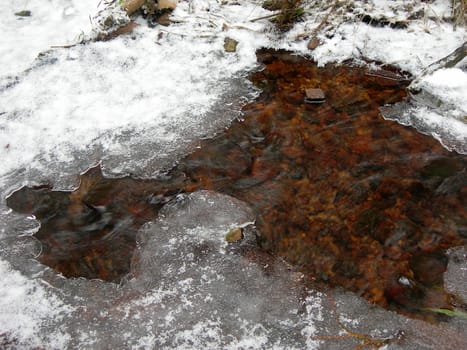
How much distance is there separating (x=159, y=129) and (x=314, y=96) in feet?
3.73

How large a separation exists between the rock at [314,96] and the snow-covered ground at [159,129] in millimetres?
431

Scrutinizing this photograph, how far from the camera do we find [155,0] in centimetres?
376

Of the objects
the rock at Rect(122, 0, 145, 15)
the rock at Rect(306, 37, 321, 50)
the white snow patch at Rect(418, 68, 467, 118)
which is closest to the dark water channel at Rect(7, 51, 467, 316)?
the white snow patch at Rect(418, 68, 467, 118)

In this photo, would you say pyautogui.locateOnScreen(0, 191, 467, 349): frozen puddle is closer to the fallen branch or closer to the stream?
the stream

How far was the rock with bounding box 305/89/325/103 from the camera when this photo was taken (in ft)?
10.2

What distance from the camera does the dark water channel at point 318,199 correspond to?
2.21 m

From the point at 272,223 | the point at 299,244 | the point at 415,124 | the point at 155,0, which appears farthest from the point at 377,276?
the point at 155,0

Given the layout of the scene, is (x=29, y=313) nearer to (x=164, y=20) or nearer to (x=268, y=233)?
(x=268, y=233)

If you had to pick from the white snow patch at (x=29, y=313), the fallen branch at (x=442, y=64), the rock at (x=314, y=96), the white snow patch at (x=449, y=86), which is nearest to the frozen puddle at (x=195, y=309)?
the white snow patch at (x=29, y=313)

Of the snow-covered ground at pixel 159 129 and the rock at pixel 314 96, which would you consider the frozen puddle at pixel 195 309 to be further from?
the rock at pixel 314 96

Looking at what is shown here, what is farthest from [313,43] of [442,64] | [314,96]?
[442,64]

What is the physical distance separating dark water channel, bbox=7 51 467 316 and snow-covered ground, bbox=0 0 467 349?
11cm

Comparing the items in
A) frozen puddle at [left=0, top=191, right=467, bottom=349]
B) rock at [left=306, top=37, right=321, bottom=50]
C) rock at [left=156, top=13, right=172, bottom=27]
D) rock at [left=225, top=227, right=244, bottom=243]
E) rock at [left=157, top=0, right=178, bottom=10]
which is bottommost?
frozen puddle at [left=0, top=191, right=467, bottom=349]

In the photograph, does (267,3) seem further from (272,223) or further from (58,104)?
(272,223)
